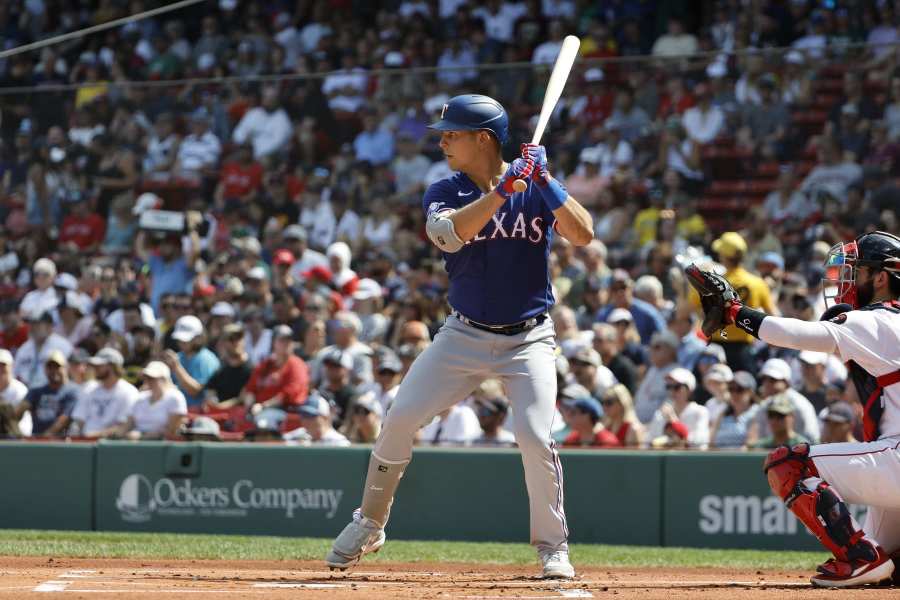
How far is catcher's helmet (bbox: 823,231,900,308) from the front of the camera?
19.7 ft

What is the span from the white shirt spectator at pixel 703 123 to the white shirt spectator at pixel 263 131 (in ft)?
12.3

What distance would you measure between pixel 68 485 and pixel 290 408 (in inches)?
69.1

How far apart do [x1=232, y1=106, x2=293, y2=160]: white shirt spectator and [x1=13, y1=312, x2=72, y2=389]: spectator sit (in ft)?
8.14

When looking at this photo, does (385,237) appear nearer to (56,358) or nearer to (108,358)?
(108,358)

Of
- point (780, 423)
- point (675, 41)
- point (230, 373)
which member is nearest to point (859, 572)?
point (780, 423)

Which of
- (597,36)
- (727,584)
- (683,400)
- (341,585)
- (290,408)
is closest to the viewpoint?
(341,585)

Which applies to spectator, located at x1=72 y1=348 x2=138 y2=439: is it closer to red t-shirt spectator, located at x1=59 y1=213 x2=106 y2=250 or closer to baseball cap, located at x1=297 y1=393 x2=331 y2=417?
baseball cap, located at x1=297 y1=393 x2=331 y2=417

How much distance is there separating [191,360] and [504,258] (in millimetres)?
7253

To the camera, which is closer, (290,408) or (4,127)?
(290,408)

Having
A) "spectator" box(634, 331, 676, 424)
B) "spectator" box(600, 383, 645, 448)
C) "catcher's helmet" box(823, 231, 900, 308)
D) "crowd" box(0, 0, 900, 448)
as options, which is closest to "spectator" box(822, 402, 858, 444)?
"crowd" box(0, 0, 900, 448)

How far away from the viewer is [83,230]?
14320 mm

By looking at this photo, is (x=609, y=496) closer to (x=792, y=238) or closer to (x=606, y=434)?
(x=606, y=434)

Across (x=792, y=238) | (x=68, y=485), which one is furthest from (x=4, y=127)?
(x=792, y=238)

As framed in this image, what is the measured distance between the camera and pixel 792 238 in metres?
12.4
